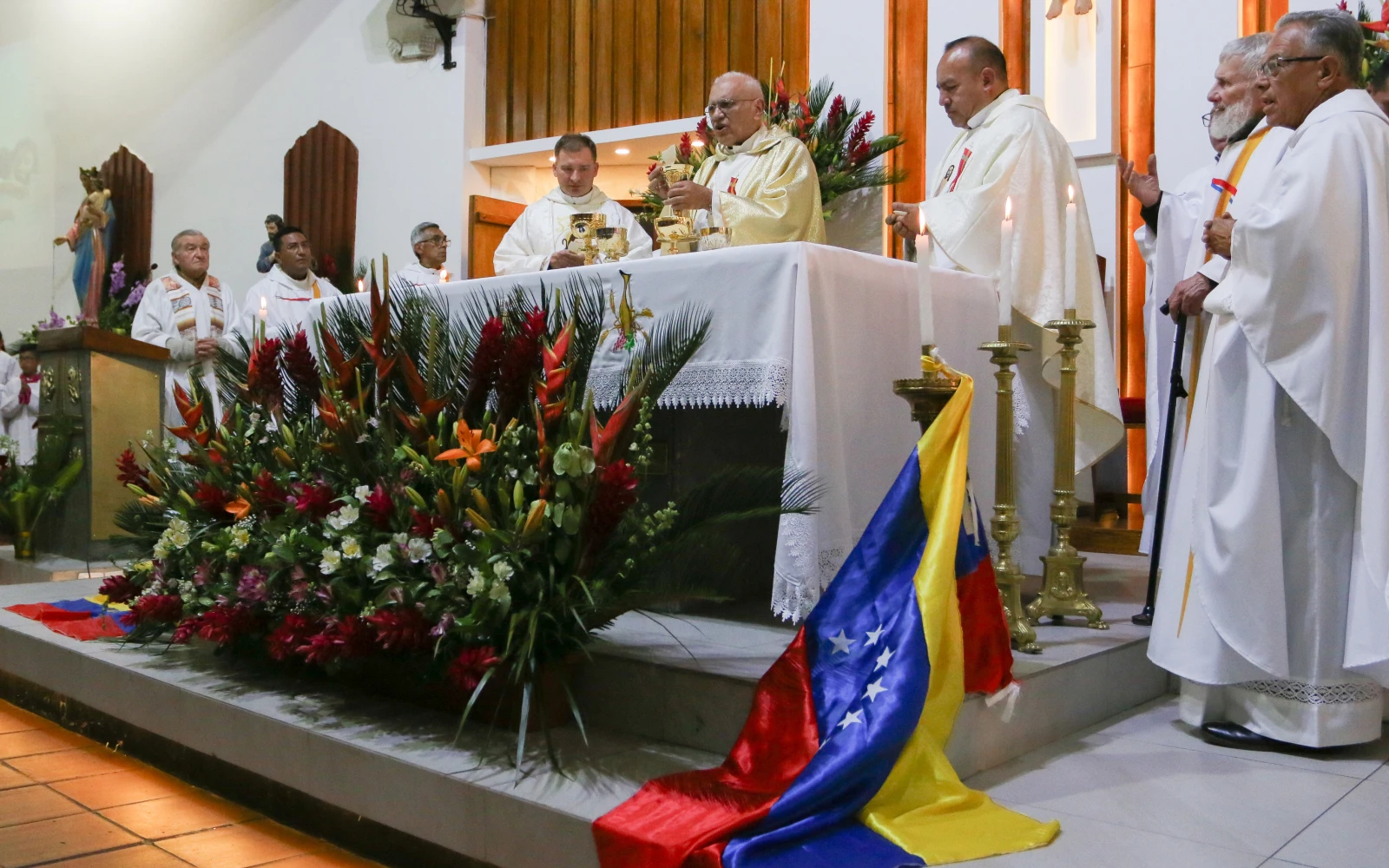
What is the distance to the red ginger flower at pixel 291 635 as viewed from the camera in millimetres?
2744

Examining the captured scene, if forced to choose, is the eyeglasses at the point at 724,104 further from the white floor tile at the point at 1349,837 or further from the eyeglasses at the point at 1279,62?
the white floor tile at the point at 1349,837

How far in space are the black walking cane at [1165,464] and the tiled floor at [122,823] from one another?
236 cm

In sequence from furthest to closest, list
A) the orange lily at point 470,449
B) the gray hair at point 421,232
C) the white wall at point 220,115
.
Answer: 1. the white wall at point 220,115
2. the gray hair at point 421,232
3. the orange lily at point 470,449

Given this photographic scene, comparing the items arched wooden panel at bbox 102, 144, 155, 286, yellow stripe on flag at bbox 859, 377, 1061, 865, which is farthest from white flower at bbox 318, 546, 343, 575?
arched wooden panel at bbox 102, 144, 155, 286

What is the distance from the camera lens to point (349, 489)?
111 inches

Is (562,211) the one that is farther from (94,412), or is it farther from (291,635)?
(291,635)

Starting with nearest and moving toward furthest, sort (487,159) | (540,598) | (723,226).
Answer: (540,598) < (723,226) < (487,159)

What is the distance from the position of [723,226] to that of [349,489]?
5.07ft

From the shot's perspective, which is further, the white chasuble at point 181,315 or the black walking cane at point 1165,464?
the white chasuble at point 181,315

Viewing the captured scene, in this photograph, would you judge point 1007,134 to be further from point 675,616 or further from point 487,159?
point 487,159

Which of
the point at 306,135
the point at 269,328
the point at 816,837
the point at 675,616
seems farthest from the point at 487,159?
the point at 816,837

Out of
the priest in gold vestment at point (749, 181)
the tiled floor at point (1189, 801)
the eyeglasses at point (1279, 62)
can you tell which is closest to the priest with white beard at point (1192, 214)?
the eyeglasses at point (1279, 62)

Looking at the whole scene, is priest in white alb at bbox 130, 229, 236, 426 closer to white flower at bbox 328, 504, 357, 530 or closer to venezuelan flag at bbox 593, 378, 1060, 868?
white flower at bbox 328, 504, 357, 530

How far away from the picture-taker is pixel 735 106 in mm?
4195
